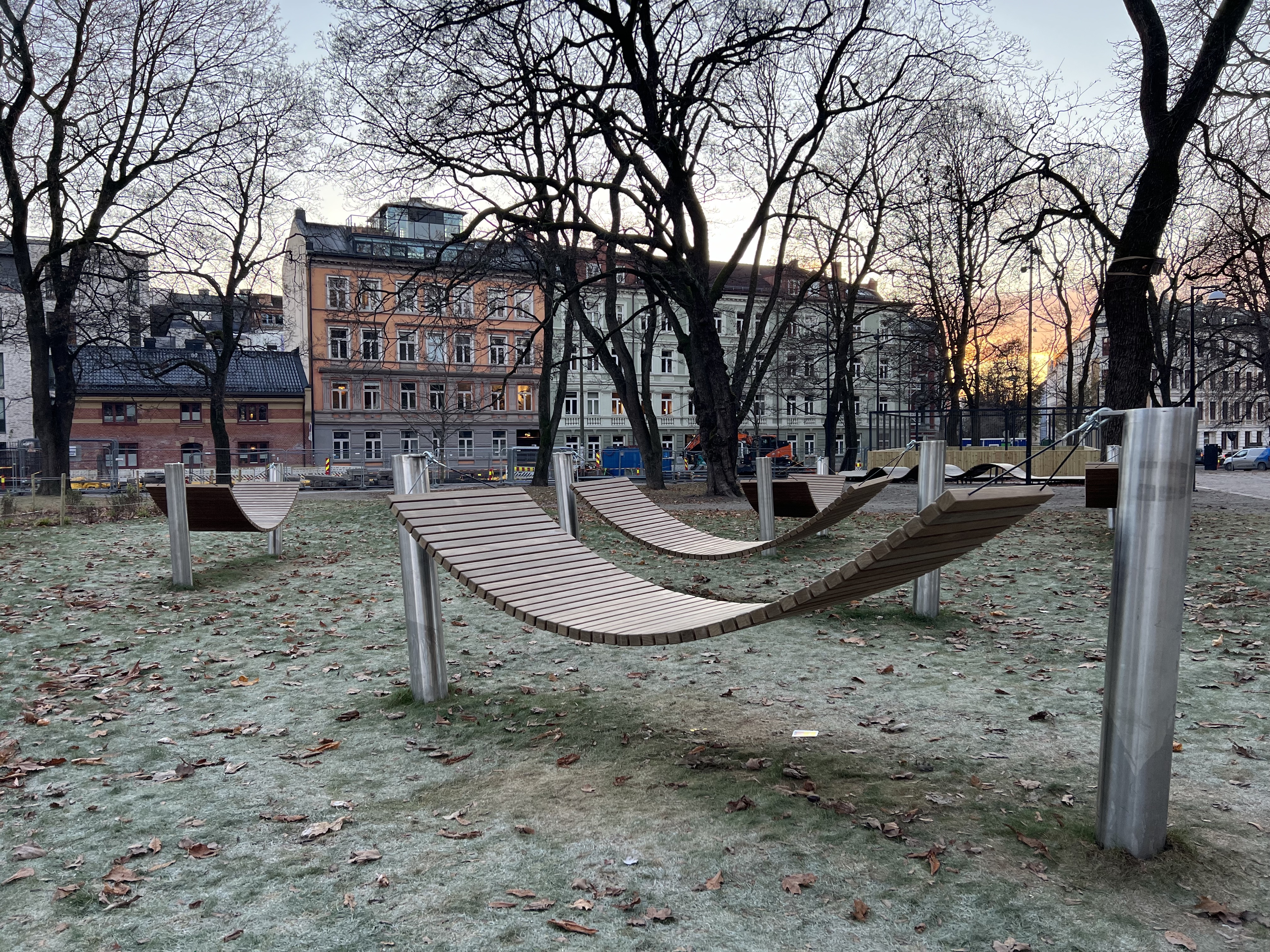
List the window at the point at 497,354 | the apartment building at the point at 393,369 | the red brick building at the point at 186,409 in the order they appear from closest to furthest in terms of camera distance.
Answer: the red brick building at the point at 186,409, the apartment building at the point at 393,369, the window at the point at 497,354

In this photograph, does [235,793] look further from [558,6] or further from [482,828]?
[558,6]

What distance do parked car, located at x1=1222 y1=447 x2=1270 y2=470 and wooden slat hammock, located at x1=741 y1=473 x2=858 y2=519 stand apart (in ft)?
139

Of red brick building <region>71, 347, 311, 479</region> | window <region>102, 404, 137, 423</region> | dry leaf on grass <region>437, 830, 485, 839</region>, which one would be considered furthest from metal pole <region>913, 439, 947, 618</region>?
window <region>102, 404, 137, 423</region>

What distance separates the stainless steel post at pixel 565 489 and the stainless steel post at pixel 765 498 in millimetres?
2155

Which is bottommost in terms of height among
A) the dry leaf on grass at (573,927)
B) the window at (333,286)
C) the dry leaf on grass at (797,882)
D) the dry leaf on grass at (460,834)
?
the dry leaf on grass at (460,834)

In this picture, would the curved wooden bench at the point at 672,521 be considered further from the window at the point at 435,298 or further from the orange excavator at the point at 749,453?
the orange excavator at the point at 749,453

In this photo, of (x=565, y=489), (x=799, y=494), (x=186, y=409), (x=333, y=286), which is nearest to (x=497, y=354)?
(x=333, y=286)

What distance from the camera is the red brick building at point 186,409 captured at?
42.8 m

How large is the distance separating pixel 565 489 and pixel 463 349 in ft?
118

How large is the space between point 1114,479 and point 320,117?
16175 millimetres

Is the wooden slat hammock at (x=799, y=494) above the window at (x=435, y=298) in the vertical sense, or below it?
below

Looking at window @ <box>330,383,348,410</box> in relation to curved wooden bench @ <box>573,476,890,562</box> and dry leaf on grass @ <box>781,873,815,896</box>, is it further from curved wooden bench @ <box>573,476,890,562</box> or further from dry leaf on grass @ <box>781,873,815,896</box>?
dry leaf on grass @ <box>781,873,815,896</box>

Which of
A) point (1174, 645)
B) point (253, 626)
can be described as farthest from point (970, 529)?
point (253, 626)

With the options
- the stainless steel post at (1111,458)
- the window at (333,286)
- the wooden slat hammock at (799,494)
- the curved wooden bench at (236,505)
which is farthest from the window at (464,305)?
the stainless steel post at (1111,458)
